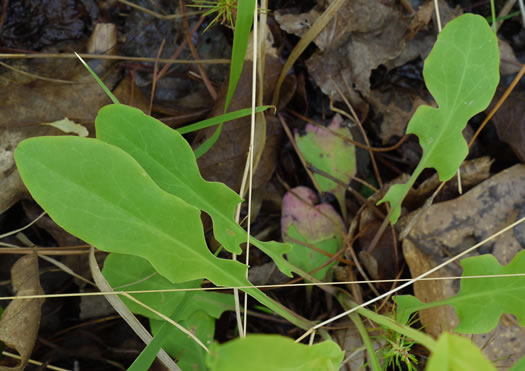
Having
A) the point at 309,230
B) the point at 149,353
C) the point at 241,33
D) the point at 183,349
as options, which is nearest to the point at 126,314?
the point at 149,353

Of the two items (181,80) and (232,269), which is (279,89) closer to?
(181,80)

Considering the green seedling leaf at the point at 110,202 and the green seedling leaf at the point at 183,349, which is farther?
the green seedling leaf at the point at 183,349

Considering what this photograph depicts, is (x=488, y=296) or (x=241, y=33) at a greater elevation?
(x=241, y=33)

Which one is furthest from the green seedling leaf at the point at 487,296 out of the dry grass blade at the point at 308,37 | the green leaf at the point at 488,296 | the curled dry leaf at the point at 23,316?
the curled dry leaf at the point at 23,316

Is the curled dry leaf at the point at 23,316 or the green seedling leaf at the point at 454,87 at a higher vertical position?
the green seedling leaf at the point at 454,87

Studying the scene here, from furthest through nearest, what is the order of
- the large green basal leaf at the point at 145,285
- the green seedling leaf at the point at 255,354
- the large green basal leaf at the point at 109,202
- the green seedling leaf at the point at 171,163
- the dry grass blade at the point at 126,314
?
the large green basal leaf at the point at 145,285, the dry grass blade at the point at 126,314, the green seedling leaf at the point at 171,163, the large green basal leaf at the point at 109,202, the green seedling leaf at the point at 255,354

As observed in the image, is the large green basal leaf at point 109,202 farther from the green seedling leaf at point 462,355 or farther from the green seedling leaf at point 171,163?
the green seedling leaf at point 462,355

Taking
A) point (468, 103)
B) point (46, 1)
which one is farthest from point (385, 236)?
point (46, 1)

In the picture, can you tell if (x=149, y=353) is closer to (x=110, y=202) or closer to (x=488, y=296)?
(x=110, y=202)
